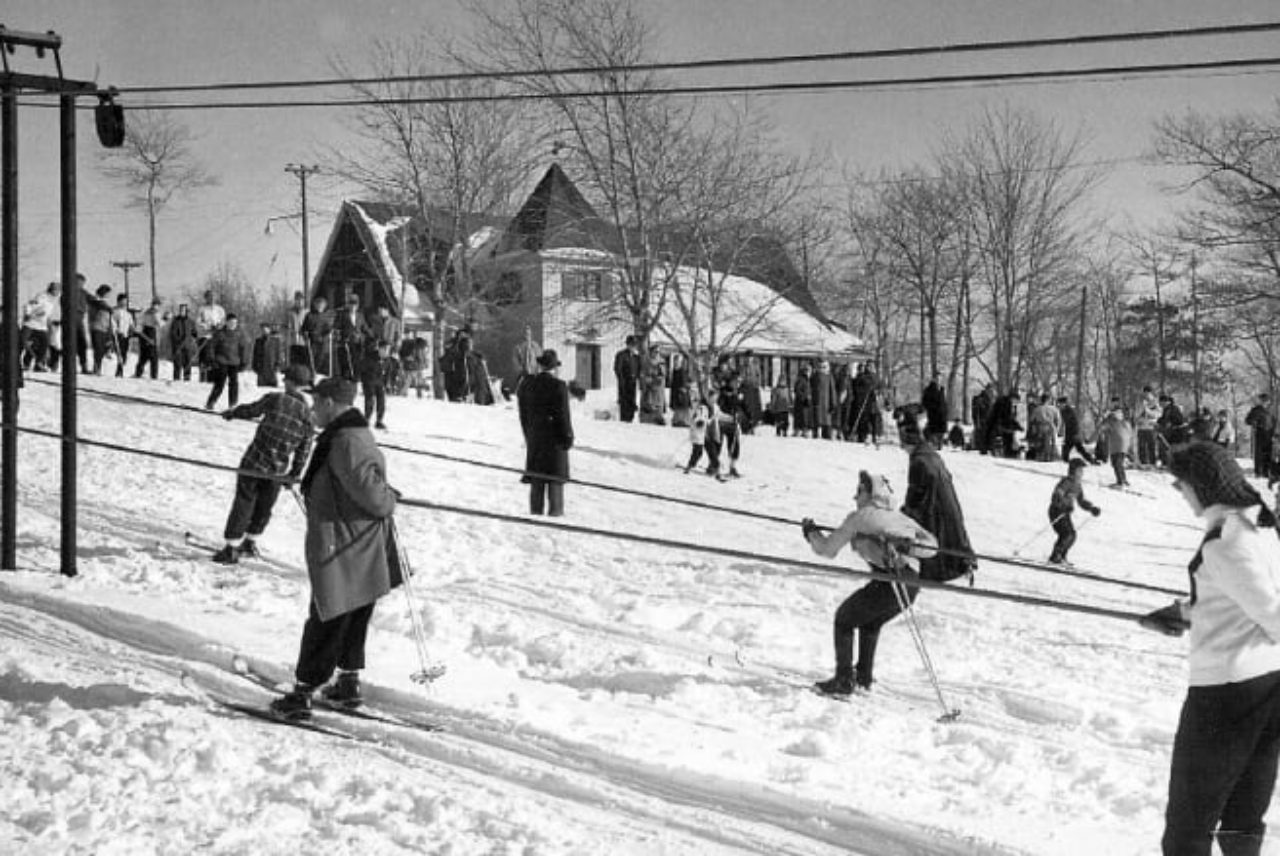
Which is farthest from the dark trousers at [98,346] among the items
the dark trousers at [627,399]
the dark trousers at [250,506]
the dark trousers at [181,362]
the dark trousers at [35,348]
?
the dark trousers at [250,506]

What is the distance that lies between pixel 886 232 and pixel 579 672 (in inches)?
1816

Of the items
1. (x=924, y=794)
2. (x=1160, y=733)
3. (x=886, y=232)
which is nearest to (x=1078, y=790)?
(x=924, y=794)

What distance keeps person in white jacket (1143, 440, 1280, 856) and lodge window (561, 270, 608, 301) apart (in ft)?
93.2

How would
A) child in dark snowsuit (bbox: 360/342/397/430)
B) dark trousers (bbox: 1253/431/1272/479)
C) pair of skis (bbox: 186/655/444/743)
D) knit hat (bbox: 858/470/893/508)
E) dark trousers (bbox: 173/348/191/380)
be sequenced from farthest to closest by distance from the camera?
dark trousers (bbox: 1253/431/1272/479) < dark trousers (bbox: 173/348/191/380) < child in dark snowsuit (bbox: 360/342/397/430) < knit hat (bbox: 858/470/893/508) < pair of skis (bbox: 186/655/444/743)

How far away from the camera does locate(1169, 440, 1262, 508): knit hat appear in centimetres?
417

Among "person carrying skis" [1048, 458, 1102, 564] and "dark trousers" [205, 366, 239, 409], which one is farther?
"dark trousers" [205, 366, 239, 409]

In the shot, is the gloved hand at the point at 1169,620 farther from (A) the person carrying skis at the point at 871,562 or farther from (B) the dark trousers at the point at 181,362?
(B) the dark trousers at the point at 181,362

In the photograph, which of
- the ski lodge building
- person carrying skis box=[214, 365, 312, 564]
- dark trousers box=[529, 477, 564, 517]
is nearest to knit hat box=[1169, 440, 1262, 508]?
person carrying skis box=[214, 365, 312, 564]

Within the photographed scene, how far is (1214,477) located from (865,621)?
139 inches

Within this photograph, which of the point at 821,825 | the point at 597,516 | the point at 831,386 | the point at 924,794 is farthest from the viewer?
the point at 831,386

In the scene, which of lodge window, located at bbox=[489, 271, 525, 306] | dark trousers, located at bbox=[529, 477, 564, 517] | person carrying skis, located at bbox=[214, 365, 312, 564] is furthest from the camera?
lodge window, located at bbox=[489, 271, 525, 306]

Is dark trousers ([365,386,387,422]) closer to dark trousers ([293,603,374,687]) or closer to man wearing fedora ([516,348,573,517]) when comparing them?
man wearing fedora ([516,348,573,517])

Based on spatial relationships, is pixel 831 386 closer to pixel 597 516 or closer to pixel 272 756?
pixel 597 516

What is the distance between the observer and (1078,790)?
598 cm
